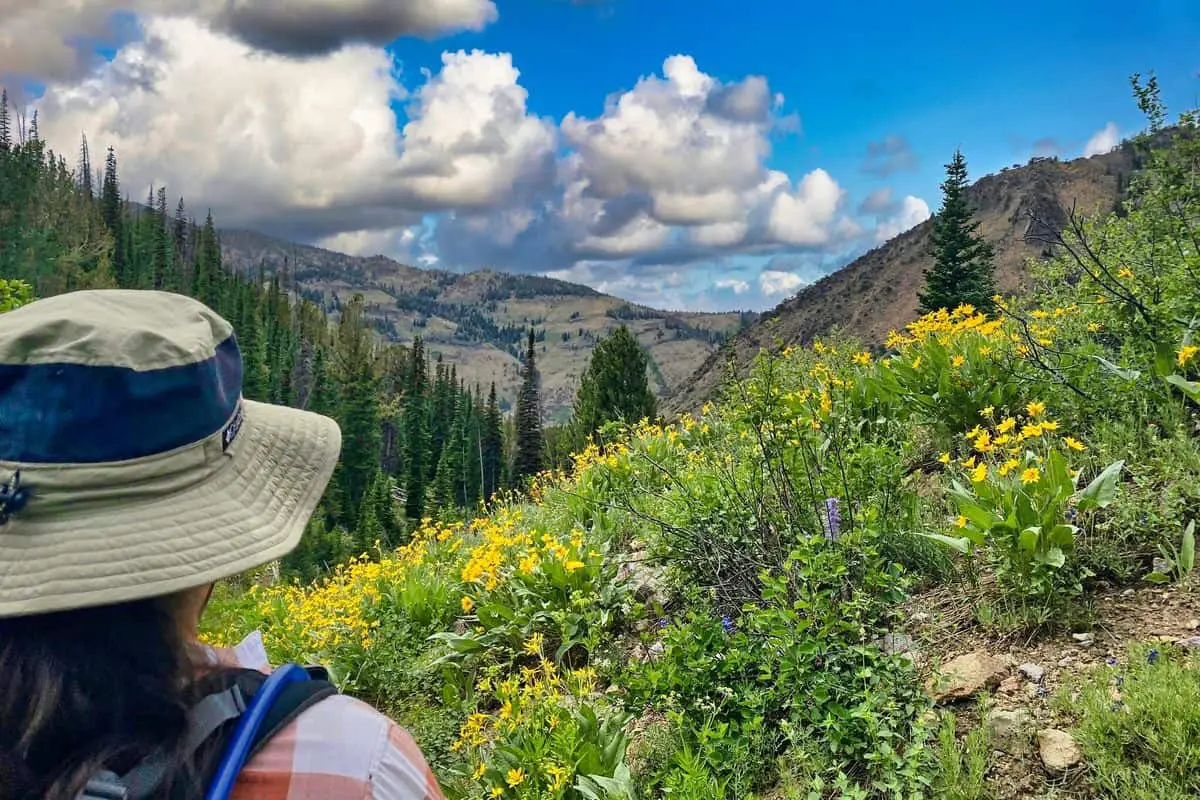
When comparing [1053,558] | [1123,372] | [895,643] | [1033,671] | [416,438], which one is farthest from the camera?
[416,438]

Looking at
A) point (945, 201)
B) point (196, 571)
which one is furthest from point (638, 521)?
point (945, 201)

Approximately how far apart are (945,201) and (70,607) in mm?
40544

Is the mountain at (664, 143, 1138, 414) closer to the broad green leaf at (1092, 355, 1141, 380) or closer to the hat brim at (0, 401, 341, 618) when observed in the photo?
the broad green leaf at (1092, 355, 1141, 380)

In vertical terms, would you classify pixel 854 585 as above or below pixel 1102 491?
below

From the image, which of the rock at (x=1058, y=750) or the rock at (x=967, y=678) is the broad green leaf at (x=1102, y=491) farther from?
the rock at (x=1058, y=750)

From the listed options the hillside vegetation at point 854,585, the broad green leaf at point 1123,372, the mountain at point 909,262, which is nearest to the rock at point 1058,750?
the hillside vegetation at point 854,585

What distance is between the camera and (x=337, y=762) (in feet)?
3.68

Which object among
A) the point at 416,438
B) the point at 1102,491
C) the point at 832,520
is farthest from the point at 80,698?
the point at 416,438

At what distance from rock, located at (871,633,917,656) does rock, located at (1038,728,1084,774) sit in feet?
2.21

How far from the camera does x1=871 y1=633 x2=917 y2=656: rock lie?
336cm

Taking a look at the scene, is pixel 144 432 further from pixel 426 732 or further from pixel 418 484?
pixel 418 484

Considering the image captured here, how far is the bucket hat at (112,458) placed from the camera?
1.14 m

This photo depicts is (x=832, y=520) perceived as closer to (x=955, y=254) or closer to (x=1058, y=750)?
(x=1058, y=750)

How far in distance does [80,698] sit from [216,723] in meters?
0.21
